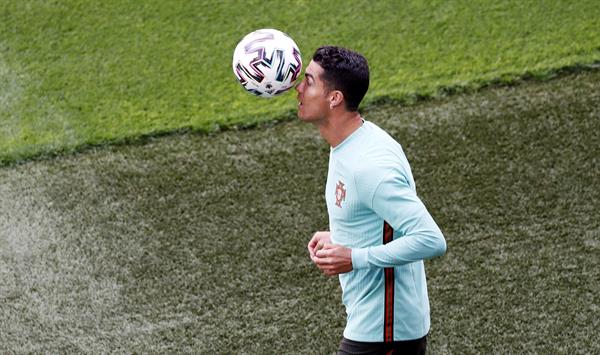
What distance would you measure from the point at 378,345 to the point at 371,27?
510cm

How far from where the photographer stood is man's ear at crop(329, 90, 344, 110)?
13.3 ft

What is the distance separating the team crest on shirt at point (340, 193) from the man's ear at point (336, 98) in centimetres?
31

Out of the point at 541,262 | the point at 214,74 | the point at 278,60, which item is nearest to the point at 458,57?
the point at 214,74

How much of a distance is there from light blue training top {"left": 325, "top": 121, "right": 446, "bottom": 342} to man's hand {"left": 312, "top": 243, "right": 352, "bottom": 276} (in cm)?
3

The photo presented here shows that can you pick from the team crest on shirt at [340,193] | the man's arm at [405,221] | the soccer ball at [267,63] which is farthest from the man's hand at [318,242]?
the soccer ball at [267,63]

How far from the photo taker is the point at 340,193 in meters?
3.97

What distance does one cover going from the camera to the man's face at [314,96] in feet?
13.3

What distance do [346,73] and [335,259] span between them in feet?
2.39

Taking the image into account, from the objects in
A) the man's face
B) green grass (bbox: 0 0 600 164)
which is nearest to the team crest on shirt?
the man's face

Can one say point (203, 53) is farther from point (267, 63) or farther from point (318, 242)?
point (318, 242)

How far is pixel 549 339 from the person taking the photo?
216 inches

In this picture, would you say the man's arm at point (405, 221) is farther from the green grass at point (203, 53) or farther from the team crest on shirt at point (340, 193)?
the green grass at point (203, 53)

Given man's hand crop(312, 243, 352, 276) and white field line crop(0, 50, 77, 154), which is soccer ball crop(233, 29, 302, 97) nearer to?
man's hand crop(312, 243, 352, 276)

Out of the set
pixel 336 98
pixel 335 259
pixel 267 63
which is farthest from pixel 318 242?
pixel 267 63
